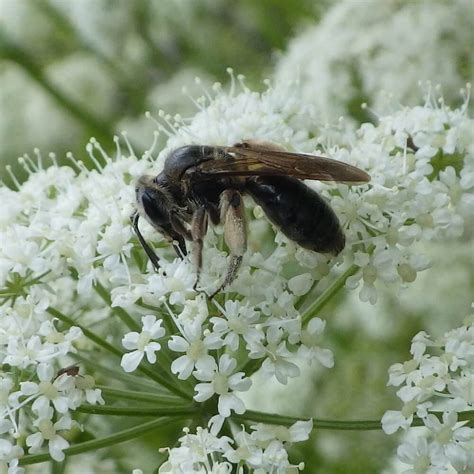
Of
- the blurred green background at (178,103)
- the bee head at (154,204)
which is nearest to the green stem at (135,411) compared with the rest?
the bee head at (154,204)

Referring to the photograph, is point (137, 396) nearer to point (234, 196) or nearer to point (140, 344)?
point (140, 344)

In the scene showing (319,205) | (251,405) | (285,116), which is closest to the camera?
(319,205)

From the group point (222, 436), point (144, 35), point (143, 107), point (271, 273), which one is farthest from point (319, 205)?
point (144, 35)

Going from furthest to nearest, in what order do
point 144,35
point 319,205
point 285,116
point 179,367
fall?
point 144,35
point 285,116
point 319,205
point 179,367

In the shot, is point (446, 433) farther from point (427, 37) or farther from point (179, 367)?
point (427, 37)

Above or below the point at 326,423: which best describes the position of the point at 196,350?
above

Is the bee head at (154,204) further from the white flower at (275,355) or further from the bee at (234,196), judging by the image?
the white flower at (275,355)

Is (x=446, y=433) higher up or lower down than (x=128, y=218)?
lower down

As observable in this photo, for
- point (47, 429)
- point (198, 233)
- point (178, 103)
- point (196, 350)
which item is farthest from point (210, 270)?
point (178, 103)
